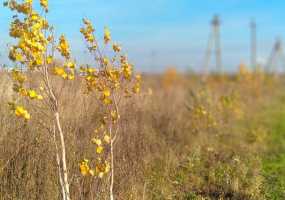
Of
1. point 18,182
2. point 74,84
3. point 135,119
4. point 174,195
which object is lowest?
point 174,195

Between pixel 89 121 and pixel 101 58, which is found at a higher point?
pixel 101 58

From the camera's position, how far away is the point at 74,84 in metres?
5.68

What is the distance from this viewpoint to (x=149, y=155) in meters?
6.86

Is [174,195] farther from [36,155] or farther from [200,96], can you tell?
[200,96]

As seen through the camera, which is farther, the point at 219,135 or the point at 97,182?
the point at 219,135

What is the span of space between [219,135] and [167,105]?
1.39m

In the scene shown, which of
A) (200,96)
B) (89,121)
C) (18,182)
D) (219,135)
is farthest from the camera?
(200,96)

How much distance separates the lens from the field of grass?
4.99m

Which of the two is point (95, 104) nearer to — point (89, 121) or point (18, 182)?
point (89, 121)

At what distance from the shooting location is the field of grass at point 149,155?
499 cm

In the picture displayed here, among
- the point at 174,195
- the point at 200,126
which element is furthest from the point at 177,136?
the point at 174,195

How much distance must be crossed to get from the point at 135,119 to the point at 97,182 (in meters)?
2.23

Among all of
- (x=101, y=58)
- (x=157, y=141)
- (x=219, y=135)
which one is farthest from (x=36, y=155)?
(x=219, y=135)

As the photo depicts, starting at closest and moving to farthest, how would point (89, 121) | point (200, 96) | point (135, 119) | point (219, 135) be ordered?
point (89, 121) < point (135, 119) < point (219, 135) < point (200, 96)
